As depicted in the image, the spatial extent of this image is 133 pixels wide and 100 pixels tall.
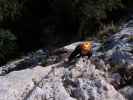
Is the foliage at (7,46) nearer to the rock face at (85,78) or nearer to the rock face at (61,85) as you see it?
the rock face at (85,78)

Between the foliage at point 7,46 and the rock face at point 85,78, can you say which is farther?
the foliage at point 7,46

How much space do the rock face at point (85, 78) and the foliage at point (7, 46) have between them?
7.88 meters

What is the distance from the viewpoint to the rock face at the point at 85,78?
1174 centimetres

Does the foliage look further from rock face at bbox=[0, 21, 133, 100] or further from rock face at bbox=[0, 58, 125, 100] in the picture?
rock face at bbox=[0, 58, 125, 100]

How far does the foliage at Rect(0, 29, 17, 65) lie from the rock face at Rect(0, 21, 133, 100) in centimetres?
788

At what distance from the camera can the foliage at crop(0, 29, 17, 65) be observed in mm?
22469

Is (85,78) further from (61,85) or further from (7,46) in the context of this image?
(7,46)

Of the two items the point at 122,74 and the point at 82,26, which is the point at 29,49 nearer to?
the point at 82,26

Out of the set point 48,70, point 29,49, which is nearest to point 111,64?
point 48,70

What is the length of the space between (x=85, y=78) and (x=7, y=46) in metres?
11.3

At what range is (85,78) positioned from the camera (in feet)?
40.0

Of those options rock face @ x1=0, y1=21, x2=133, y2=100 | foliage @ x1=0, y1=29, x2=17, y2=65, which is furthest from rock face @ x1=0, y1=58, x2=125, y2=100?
foliage @ x1=0, y1=29, x2=17, y2=65

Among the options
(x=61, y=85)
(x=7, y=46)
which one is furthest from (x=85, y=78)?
(x=7, y=46)

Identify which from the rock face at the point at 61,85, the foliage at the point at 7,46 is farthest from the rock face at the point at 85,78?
the foliage at the point at 7,46
